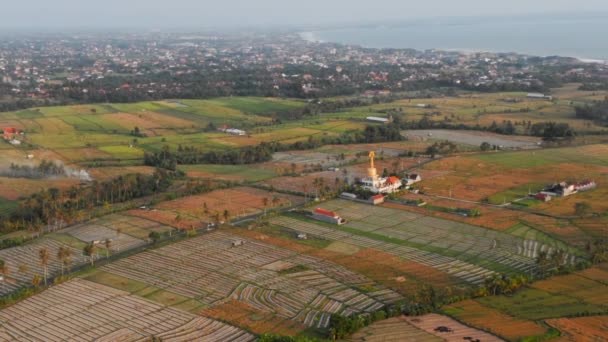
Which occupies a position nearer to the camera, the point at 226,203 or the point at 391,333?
the point at 391,333

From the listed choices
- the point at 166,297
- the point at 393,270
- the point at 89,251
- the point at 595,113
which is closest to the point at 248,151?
the point at 89,251

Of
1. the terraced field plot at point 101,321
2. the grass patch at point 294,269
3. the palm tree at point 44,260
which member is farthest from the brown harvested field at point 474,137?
the terraced field plot at point 101,321

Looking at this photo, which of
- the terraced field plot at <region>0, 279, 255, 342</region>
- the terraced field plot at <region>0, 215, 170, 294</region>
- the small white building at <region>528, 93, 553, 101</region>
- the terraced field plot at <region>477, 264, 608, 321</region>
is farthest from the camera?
the small white building at <region>528, 93, 553, 101</region>

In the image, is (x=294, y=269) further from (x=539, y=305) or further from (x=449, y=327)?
(x=539, y=305)

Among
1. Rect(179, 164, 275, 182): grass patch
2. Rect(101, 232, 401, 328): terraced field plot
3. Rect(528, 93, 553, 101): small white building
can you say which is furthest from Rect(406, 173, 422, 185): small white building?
Rect(528, 93, 553, 101): small white building

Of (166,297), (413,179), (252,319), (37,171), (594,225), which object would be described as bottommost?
(37,171)

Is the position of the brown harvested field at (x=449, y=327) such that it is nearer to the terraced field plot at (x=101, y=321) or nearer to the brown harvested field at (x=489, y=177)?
the terraced field plot at (x=101, y=321)

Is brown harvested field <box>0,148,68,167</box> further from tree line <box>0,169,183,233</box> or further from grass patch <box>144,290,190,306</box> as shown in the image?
grass patch <box>144,290,190,306</box>
